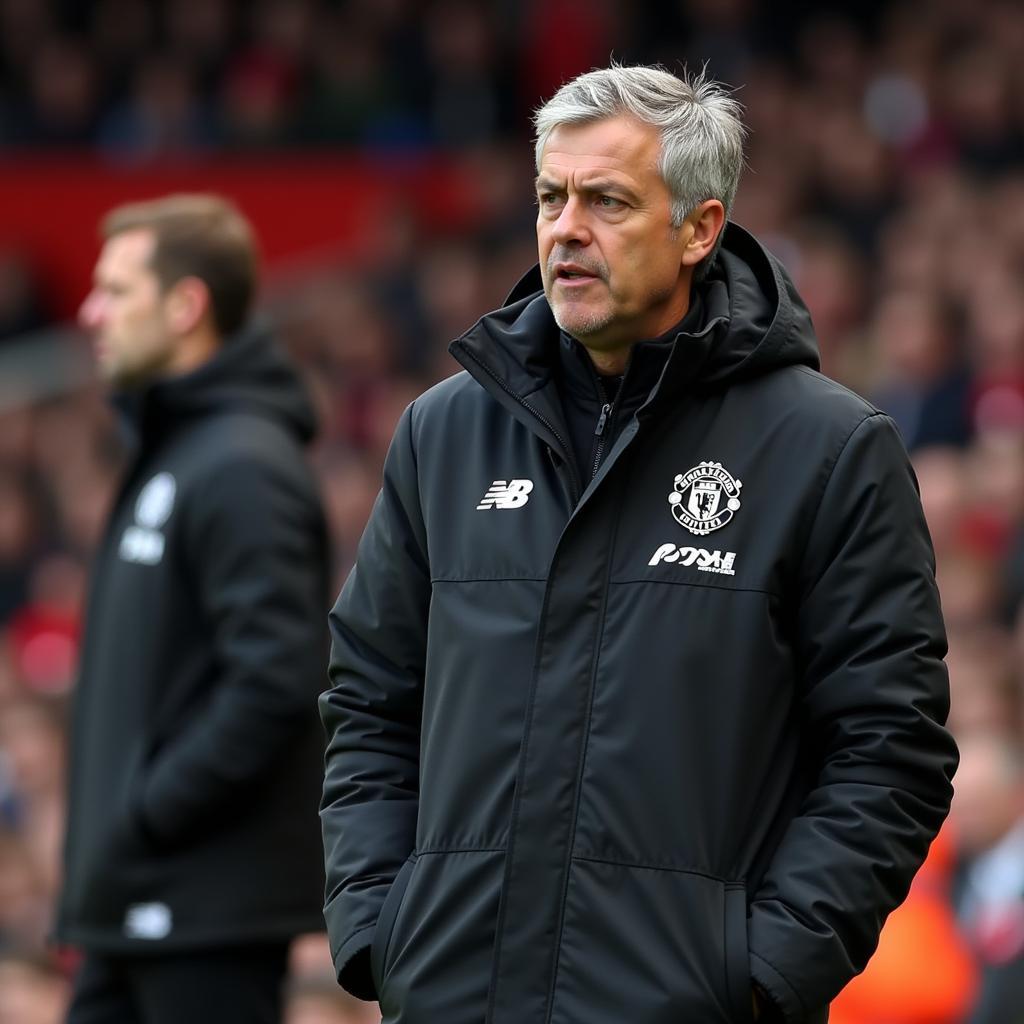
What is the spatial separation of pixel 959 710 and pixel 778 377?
139 inches

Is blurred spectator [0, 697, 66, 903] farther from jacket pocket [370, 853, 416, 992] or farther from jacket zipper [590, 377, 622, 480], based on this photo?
jacket zipper [590, 377, 622, 480]

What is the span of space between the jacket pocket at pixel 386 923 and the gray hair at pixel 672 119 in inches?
38.8

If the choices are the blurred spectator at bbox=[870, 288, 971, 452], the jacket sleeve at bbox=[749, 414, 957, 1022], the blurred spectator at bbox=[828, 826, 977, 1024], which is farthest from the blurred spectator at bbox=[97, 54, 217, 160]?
the jacket sleeve at bbox=[749, 414, 957, 1022]

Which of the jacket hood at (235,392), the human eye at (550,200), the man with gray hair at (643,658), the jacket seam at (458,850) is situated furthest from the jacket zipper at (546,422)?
the jacket hood at (235,392)

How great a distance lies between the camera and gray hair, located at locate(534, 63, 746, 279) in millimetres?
2920

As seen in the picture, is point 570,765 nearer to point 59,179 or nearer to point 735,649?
point 735,649

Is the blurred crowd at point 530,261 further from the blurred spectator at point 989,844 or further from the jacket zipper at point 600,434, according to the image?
the jacket zipper at point 600,434

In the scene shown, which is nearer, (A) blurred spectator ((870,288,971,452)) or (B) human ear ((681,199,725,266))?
(B) human ear ((681,199,725,266))

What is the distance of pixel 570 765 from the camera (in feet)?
9.16

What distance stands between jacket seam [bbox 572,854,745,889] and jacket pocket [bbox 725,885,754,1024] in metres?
0.06

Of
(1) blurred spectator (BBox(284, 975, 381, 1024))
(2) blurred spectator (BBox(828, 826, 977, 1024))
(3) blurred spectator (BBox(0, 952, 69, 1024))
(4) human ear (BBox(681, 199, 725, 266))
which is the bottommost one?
(3) blurred spectator (BBox(0, 952, 69, 1024))

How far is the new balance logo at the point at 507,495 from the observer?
2939 mm

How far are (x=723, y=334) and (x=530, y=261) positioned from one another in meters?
8.37

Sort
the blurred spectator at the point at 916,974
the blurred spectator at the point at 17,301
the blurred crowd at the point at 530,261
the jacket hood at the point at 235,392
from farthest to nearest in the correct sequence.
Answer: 1. the blurred spectator at the point at 17,301
2. the blurred crowd at the point at 530,261
3. the blurred spectator at the point at 916,974
4. the jacket hood at the point at 235,392
